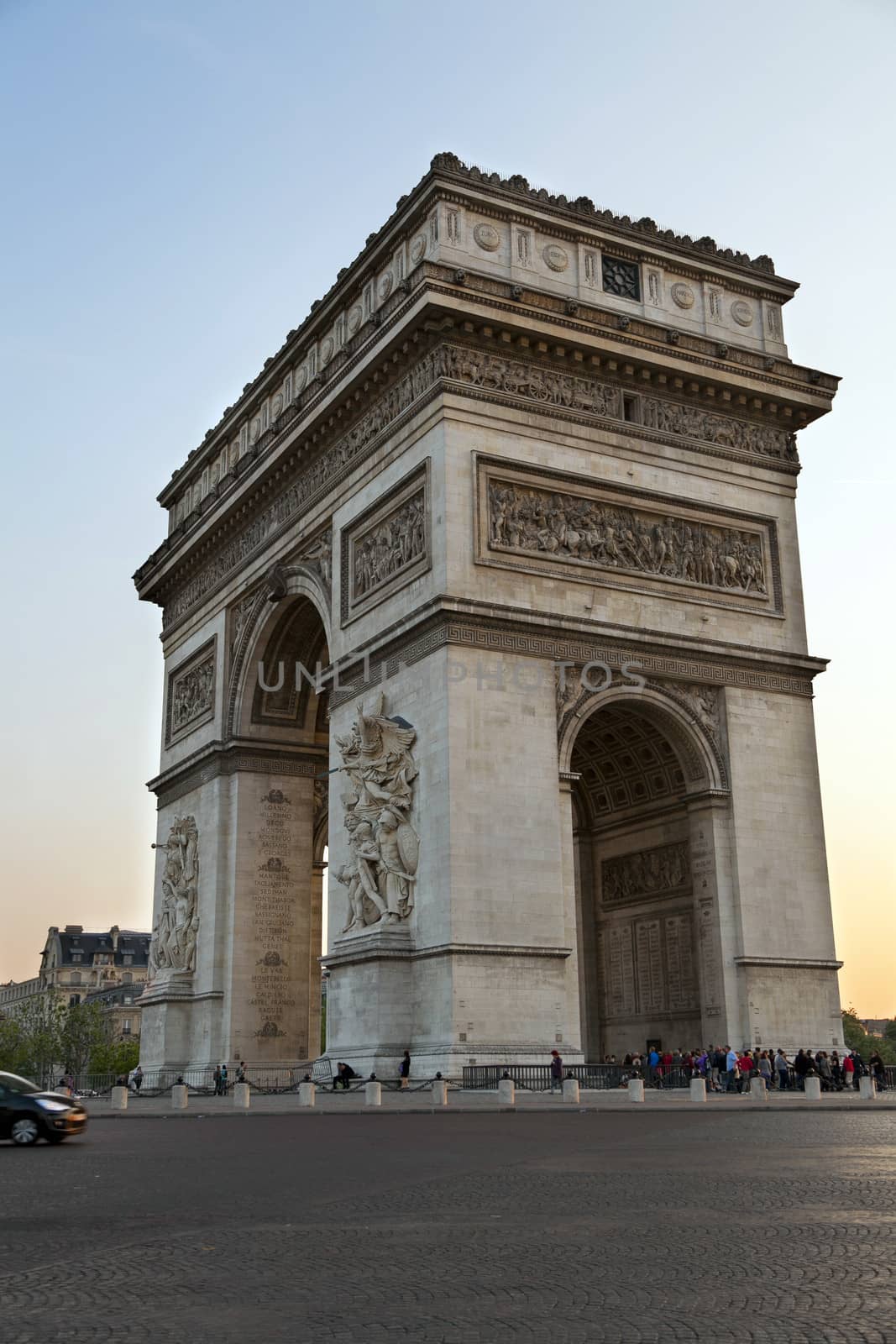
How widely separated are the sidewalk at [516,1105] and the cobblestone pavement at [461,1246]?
25.6ft

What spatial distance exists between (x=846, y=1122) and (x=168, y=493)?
105ft

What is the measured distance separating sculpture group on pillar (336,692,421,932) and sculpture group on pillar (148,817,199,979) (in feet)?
31.5

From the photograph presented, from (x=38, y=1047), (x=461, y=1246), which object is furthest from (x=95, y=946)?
(x=461, y=1246)

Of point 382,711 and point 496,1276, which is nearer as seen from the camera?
point 496,1276

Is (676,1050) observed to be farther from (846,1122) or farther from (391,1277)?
(391,1277)

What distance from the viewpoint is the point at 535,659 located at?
91.7 ft

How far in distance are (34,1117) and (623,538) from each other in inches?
715

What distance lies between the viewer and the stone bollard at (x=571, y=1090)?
2238 cm

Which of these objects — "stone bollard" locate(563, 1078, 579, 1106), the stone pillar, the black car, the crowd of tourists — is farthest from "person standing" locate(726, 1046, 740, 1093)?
the black car

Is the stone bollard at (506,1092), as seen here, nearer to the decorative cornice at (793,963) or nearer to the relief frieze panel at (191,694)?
the decorative cornice at (793,963)

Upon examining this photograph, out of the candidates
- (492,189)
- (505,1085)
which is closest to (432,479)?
(492,189)

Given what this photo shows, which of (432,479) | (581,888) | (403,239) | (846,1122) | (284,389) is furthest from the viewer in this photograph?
(284,389)

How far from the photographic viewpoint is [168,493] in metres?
44.3

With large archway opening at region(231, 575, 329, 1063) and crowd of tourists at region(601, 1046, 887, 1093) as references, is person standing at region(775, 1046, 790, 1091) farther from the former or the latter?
large archway opening at region(231, 575, 329, 1063)
